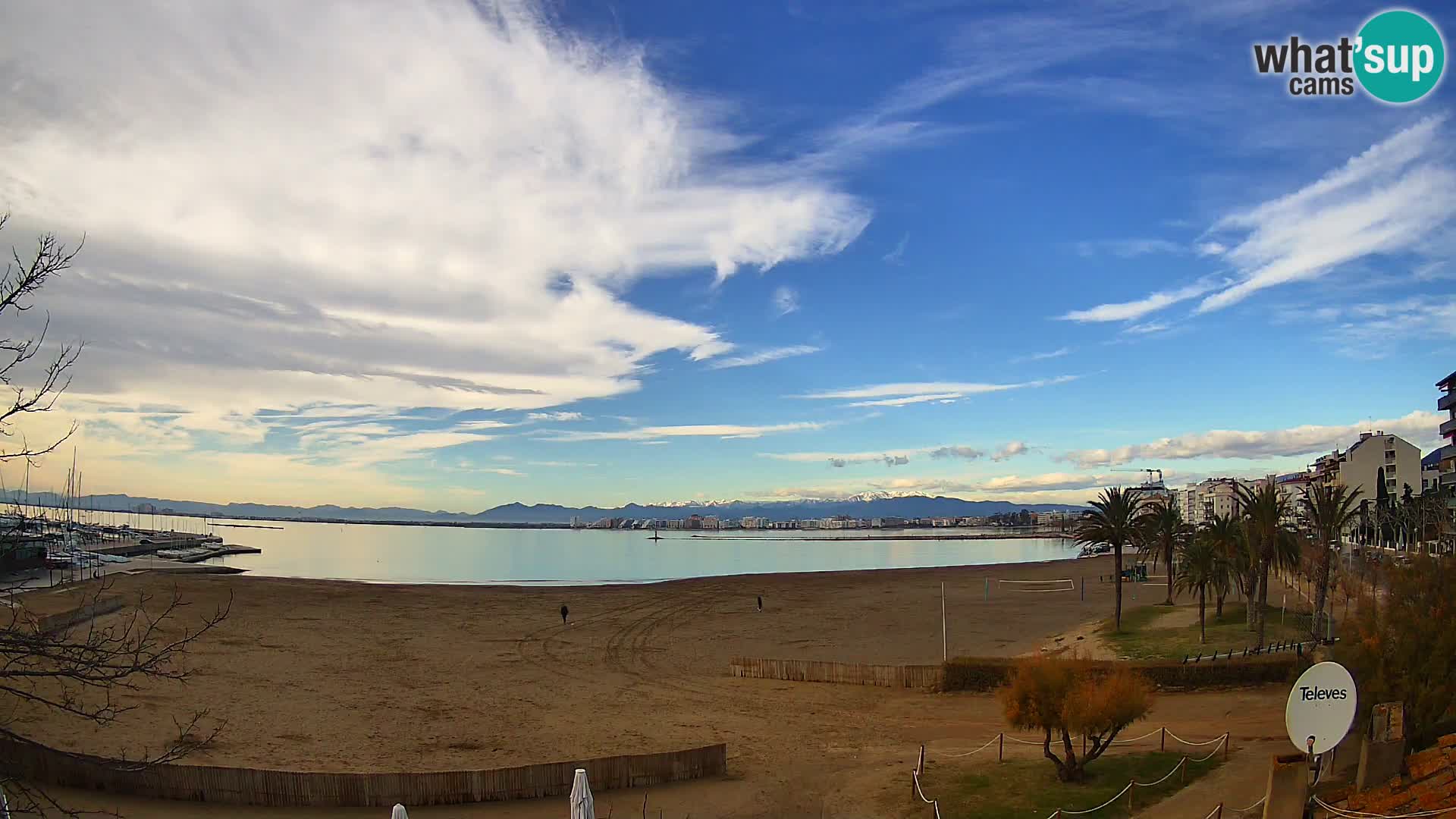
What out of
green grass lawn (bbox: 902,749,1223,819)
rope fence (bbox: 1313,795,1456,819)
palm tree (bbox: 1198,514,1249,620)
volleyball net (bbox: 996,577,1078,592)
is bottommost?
volleyball net (bbox: 996,577,1078,592)

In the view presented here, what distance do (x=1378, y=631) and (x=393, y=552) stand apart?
148534 mm

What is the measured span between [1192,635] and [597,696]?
73.4ft

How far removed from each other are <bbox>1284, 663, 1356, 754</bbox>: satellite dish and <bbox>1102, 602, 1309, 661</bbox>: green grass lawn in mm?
16840

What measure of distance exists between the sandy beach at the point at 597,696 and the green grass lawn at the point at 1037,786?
1368mm

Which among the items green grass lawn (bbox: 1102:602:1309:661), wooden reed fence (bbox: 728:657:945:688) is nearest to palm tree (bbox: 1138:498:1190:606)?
green grass lawn (bbox: 1102:602:1309:661)

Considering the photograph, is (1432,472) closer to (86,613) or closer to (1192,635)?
(1192,635)

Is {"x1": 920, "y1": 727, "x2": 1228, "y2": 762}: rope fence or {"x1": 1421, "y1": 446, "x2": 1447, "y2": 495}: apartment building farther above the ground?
{"x1": 1421, "y1": 446, "x2": 1447, "y2": 495}: apartment building

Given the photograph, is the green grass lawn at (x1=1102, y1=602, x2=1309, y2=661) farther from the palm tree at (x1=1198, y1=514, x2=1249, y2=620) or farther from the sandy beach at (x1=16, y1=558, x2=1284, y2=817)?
the sandy beach at (x1=16, y1=558, x2=1284, y2=817)

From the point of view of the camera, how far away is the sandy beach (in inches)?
860

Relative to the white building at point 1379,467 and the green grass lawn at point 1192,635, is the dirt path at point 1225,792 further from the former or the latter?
the white building at point 1379,467

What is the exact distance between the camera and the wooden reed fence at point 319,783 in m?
17.7

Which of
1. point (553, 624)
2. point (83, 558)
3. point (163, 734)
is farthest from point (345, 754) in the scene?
point (83, 558)

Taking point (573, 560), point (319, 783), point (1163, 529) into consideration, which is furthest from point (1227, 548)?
point (573, 560)

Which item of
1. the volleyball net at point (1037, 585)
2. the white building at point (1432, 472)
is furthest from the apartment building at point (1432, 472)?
the volleyball net at point (1037, 585)
